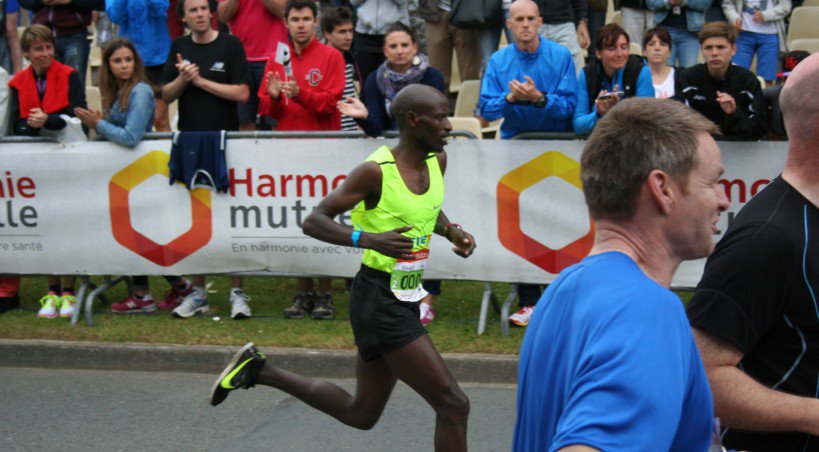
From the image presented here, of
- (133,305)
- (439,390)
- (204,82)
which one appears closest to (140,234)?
(133,305)

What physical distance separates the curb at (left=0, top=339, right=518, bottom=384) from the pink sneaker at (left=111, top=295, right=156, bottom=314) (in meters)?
0.88

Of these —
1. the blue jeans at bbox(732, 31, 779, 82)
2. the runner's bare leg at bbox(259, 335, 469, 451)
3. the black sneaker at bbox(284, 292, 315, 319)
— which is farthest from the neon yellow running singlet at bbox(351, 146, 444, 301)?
the blue jeans at bbox(732, 31, 779, 82)

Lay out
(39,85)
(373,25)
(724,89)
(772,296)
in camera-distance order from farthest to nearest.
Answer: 1. (373,25)
2. (39,85)
3. (724,89)
4. (772,296)

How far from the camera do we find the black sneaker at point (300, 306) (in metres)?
8.19

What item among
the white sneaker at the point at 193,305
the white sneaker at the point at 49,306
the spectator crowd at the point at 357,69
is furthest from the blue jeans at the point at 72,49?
the white sneaker at the point at 193,305

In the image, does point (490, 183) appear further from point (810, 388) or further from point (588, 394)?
point (588, 394)

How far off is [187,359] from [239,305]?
0.93m

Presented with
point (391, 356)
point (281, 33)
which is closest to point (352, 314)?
point (391, 356)

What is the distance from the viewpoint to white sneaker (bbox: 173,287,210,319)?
830 cm

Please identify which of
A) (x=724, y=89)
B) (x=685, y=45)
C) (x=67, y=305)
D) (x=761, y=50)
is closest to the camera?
(x=724, y=89)

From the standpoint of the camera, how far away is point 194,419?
6.27 metres

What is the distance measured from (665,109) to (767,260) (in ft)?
2.00

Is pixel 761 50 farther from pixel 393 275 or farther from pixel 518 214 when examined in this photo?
pixel 393 275

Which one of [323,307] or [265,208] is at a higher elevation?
[265,208]
